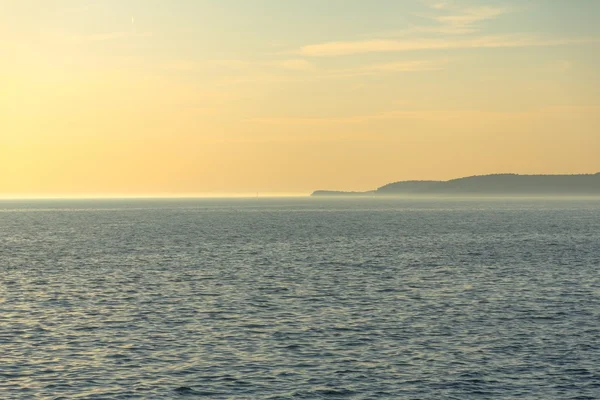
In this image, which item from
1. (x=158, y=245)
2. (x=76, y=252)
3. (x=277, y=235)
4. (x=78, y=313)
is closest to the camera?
(x=78, y=313)

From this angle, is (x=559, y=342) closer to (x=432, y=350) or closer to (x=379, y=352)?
(x=432, y=350)

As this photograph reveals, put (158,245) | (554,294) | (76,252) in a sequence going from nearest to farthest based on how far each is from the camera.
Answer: (554,294), (76,252), (158,245)

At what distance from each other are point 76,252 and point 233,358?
245ft

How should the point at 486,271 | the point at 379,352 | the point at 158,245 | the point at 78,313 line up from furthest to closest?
the point at 158,245
the point at 486,271
the point at 78,313
the point at 379,352

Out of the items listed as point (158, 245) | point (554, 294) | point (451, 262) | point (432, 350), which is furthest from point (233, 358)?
point (158, 245)

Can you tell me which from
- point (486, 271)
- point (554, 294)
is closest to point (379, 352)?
point (554, 294)

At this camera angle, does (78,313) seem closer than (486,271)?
Yes

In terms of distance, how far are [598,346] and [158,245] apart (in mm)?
89075

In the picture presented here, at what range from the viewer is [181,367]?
121 feet

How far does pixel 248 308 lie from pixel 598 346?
23402 mm

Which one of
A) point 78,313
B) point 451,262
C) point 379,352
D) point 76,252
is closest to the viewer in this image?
point 379,352

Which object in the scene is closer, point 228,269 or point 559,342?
point 559,342

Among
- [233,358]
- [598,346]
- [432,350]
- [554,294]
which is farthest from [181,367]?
[554,294]

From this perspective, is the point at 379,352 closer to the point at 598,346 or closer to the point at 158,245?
the point at 598,346
